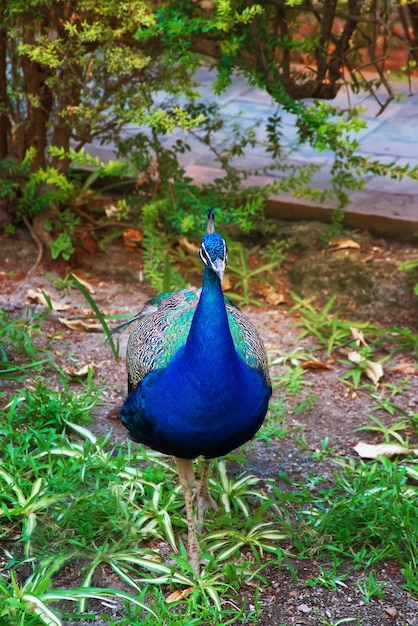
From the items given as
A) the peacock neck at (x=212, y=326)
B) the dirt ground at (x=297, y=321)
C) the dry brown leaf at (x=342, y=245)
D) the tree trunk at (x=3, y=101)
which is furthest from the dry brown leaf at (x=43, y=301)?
the peacock neck at (x=212, y=326)

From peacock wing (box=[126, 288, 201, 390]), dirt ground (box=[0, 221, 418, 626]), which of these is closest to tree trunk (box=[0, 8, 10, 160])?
dirt ground (box=[0, 221, 418, 626])

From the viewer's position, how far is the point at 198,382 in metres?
2.87

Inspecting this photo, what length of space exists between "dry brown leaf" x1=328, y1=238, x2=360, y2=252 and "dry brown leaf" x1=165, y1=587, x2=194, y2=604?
2.76 m

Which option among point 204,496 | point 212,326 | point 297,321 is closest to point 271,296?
point 297,321

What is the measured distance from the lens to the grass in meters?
3.00

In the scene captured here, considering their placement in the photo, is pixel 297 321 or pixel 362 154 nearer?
pixel 297 321

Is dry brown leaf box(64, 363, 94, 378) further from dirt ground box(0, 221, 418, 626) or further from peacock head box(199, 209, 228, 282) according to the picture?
peacock head box(199, 209, 228, 282)

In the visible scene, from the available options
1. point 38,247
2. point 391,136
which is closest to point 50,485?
point 38,247

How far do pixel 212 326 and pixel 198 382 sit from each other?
0.62 feet

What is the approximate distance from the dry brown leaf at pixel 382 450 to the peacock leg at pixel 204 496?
74cm

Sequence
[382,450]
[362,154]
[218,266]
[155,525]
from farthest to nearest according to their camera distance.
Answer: [362,154]
[382,450]
[155,525]
[218,266]

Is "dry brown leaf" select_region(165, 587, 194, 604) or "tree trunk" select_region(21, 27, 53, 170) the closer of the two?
"dry brown leaf" select_region(165, 587, 194, 604)

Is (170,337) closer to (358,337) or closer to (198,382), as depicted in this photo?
(198,382)

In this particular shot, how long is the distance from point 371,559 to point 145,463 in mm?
1068
